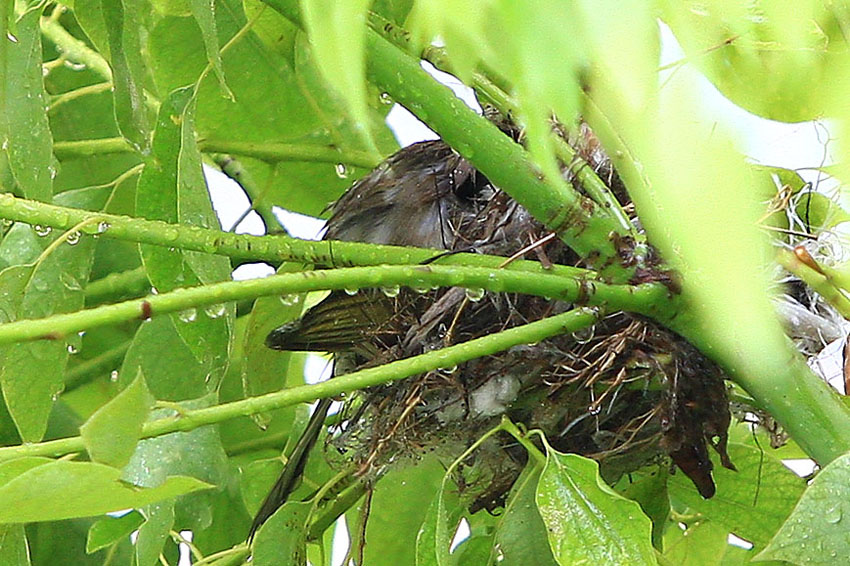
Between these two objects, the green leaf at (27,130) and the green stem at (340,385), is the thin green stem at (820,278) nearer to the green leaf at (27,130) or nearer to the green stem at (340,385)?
the green stem at (340,385)

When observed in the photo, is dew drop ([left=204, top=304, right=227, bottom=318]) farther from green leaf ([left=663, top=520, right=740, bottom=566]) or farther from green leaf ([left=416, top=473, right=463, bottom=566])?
green leaf ([left=663, top=520, right=740, bottom=566])

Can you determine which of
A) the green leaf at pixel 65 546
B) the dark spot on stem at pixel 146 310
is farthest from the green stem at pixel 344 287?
the green leaf at pixel 65 546

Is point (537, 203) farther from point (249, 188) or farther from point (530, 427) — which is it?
point (249, 188)

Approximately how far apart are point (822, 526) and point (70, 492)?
0.79 ft

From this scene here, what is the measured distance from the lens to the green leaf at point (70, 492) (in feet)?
1.03

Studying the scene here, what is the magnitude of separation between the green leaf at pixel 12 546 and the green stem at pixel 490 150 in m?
0.26

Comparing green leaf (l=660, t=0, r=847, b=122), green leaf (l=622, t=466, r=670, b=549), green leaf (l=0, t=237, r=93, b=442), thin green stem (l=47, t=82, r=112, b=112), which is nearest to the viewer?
green leaf (l=660, t=0, r=847, b=122)

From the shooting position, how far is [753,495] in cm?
60

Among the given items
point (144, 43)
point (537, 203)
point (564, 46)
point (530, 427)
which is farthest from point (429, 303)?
point (564, 46)

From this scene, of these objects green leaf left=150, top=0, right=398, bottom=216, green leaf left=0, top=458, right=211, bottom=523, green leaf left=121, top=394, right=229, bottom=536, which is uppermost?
green leaf left=150, top=0, right=398, bottom=216

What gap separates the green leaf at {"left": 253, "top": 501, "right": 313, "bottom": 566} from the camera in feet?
1.77

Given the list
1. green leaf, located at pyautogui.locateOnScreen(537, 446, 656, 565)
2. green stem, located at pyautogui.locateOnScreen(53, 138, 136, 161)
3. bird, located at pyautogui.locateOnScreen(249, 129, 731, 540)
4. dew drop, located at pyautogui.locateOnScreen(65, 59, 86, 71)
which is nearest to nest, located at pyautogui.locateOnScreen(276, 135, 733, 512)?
bird, located at pyautogui.locateOnScreen(249, 129, 731, 540)

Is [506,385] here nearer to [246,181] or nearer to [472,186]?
[472,186]

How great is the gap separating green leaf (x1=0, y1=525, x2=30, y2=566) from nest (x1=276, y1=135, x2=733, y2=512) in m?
0.18
